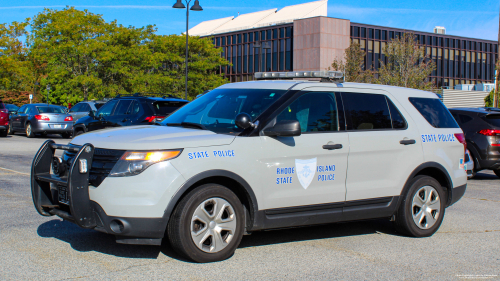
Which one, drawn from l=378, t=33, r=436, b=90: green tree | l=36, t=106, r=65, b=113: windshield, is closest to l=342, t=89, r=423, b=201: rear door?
l=36, t=106, r=65, b=113: windshield

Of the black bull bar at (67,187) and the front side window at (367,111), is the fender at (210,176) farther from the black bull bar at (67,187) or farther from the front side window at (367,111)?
the front side window at (367,111)

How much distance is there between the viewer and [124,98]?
1501cm

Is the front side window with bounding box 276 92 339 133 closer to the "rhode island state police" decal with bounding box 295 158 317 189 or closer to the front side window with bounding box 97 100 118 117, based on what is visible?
the "rhode island state police" decal with bounding box 295 158 317 189

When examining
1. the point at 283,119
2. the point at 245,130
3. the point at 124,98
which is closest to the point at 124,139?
the point at 245,130

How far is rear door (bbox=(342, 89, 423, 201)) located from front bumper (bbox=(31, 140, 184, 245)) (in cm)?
207

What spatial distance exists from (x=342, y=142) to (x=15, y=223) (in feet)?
13.1

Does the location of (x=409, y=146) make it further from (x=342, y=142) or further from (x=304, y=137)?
(x=304, y=137)

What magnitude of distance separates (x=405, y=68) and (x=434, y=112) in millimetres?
27489

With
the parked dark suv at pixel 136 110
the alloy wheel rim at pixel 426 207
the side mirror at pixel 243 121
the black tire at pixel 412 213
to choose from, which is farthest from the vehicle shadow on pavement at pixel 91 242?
the parked dark suv at pixel 136 110

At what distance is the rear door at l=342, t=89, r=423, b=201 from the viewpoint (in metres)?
5.69

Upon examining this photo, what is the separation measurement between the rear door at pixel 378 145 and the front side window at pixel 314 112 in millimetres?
198

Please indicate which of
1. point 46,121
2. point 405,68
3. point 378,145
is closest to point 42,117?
point 46,121

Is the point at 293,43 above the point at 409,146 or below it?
above

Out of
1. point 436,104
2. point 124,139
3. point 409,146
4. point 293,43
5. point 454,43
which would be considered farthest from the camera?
point 454,43
